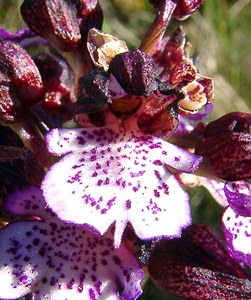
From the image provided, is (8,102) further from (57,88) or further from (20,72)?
(57,88)

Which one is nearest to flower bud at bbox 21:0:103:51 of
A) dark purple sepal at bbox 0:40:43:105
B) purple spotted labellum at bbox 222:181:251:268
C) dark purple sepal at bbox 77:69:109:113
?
dark purple sepal at bbox 0:40:43:105

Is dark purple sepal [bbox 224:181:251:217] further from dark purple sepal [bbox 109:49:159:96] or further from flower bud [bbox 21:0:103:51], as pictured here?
flower bud [bbox 21:0:103:51]

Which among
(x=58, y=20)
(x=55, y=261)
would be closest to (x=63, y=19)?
(x=58, y=20)

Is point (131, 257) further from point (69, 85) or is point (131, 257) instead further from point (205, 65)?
point (205, 65)

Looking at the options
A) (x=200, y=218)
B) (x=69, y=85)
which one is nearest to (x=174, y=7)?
(x=69, y=85)

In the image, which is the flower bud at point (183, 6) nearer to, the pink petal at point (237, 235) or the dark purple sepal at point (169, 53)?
the dark purple sepal at point (169, 53)

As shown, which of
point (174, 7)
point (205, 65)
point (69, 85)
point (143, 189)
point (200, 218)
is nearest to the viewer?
point (143, 189)
